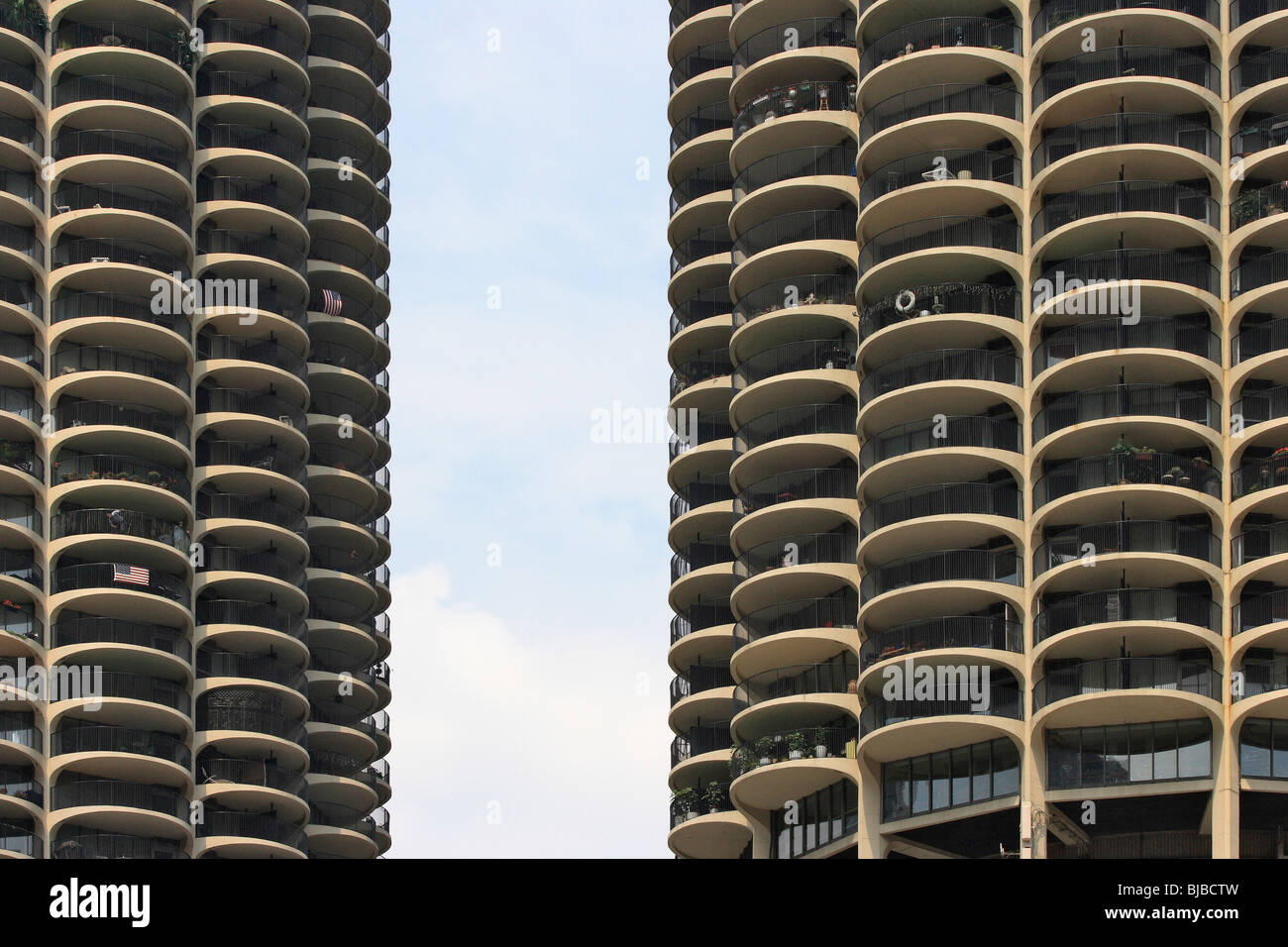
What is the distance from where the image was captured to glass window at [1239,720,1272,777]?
332 feet

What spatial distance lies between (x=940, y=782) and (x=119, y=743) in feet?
128

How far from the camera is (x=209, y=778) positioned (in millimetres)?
129000

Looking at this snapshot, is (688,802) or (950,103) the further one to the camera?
(688,802)

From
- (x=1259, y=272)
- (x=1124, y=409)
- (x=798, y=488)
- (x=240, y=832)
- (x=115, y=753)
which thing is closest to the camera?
(x=1124, y=409)

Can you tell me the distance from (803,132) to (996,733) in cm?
3036

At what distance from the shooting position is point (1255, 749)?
333 feet

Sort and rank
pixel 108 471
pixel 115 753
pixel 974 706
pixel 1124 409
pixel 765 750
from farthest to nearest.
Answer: pixel 108 471 → pixel 115 753 → pixel 765 750 → pixel 1124 409 → pixel 974 706

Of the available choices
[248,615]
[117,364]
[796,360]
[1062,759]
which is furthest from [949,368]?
[117,364]

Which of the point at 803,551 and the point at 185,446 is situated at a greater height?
the point at 185,446

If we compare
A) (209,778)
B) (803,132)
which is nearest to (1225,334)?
(803,132)

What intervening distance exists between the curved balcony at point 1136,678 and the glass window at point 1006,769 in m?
1.82

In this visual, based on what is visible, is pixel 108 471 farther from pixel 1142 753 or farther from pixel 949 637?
pixel 1142 753

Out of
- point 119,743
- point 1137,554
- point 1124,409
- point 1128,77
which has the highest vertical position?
point 1128,77
